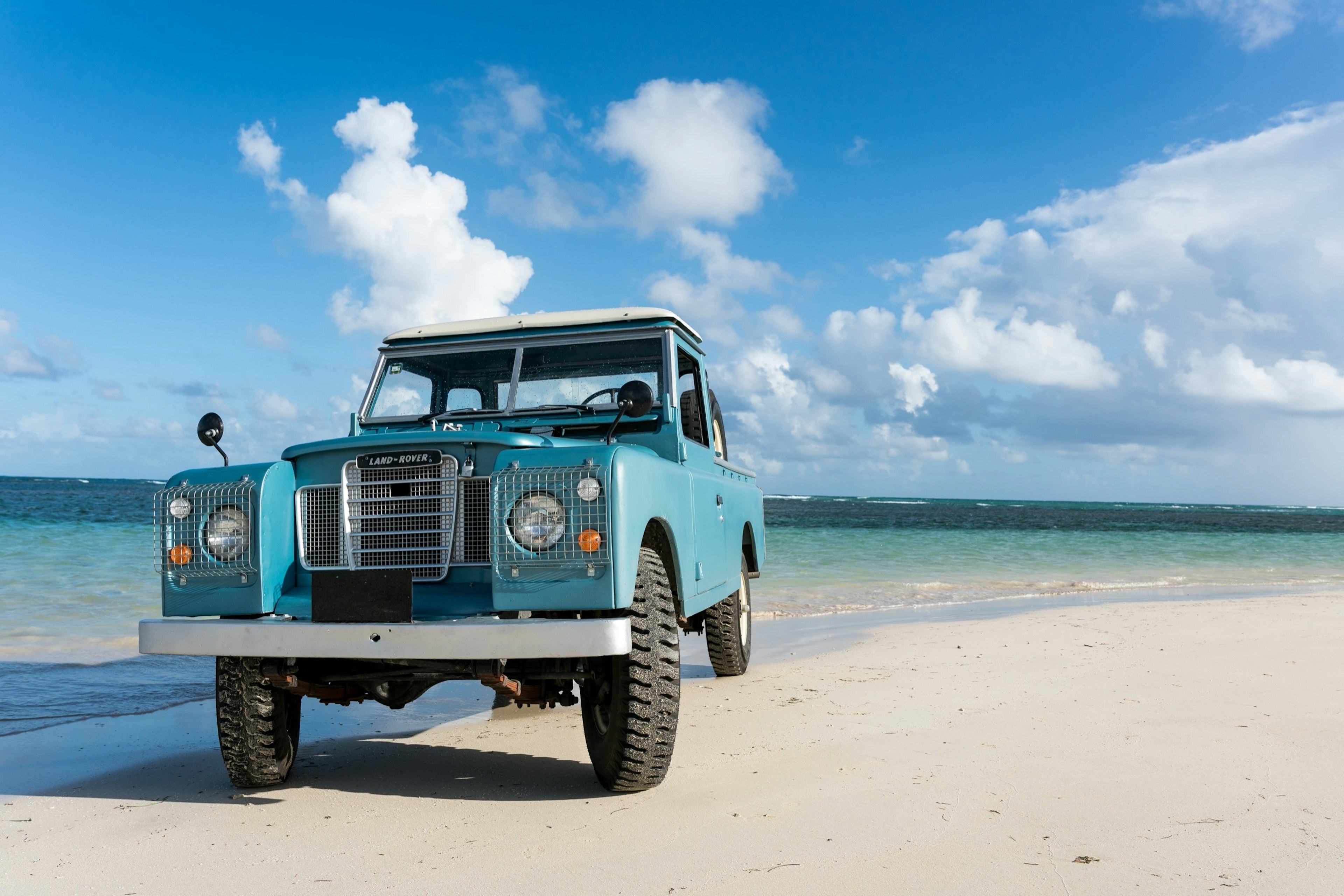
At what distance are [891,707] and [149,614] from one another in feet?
28.3

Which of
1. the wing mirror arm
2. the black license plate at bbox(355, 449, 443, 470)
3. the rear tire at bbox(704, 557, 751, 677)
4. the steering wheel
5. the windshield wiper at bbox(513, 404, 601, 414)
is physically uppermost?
the steering wheel

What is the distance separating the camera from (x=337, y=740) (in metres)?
5.41

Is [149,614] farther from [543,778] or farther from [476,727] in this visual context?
[543,778]

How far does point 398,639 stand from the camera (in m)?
3.42

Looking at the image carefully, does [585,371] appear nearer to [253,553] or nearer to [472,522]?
[472,522]

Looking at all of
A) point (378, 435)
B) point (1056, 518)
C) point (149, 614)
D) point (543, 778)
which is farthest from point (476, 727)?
point (1056, 518)

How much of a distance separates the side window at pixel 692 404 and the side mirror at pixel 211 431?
2.41 m

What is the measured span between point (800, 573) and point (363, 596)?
1375cm

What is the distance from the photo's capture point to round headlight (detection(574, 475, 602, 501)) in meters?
3.48

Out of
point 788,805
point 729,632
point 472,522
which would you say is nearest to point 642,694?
point 788,805

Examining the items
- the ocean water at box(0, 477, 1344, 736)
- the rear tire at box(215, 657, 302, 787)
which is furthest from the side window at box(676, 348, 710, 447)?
the ocean water at box(0, 477, 1344, 736)

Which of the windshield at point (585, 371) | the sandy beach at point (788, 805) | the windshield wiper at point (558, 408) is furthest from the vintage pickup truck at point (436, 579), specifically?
the windshield at point (585, 371)

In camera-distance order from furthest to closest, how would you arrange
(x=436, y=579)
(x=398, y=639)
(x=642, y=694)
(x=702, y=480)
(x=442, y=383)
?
1. (x=442, y=383)
2. (x=702, y=480)
3. (x=436, y=579)
4. (x=642, y=694)
5. (x=398, y=639)

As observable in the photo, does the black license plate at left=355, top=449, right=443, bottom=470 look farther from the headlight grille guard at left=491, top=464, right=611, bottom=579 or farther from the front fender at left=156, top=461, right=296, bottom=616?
the headlight grille guard at left=491, top=464, right=611, bottom=579
